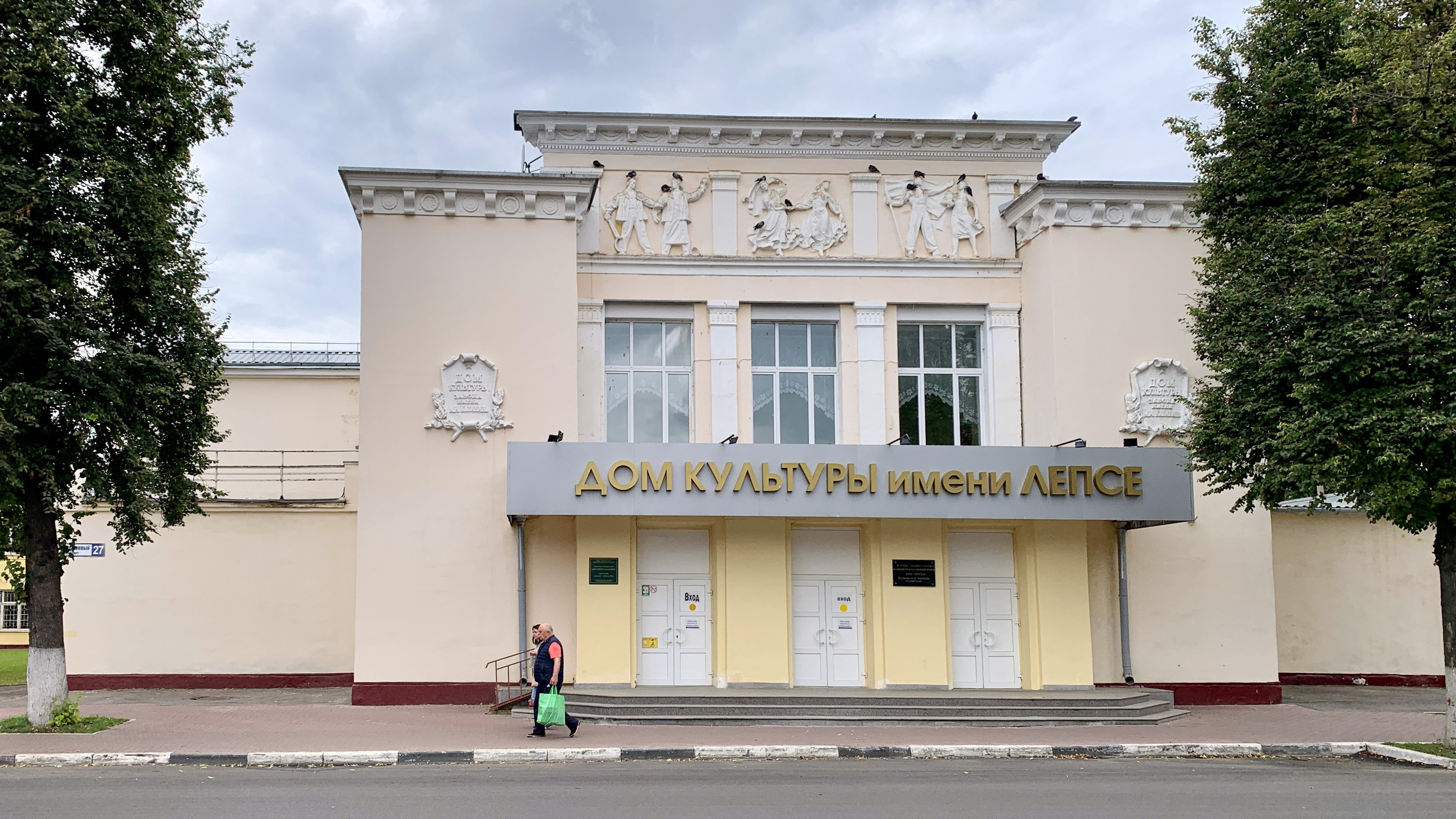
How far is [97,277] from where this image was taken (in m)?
14.5

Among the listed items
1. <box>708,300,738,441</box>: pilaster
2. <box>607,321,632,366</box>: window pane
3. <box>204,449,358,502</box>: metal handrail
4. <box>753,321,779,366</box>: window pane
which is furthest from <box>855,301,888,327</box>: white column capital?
<box>204,449,358,502</box>: metal handrail

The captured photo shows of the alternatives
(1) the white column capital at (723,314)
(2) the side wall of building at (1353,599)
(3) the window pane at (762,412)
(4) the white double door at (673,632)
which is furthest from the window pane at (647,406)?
(2) the side wall of building at (1353,599)

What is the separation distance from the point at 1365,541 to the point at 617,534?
50.2 ft

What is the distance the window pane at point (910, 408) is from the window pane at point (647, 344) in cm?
425

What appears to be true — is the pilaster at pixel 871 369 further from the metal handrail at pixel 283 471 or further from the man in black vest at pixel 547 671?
the metal handrail at pixel 283 471

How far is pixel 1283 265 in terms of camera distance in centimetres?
1370

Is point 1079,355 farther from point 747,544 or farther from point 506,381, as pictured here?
point 506,381

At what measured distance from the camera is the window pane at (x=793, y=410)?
19516 mm

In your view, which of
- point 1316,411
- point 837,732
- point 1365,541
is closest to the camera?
point 1316,411

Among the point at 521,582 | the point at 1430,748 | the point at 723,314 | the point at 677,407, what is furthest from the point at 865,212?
the point at 1430,748

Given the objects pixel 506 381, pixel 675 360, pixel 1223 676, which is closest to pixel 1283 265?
pixel 1223 676

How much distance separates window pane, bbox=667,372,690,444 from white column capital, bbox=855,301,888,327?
3.16m

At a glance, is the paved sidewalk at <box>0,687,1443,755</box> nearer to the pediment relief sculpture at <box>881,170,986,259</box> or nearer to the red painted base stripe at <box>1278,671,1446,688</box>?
the red painted base stripe at <box>1278,671,1446,688</box>

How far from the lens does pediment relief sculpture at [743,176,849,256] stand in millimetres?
19578
